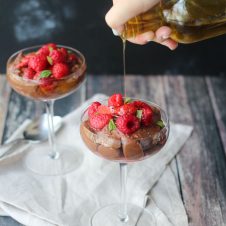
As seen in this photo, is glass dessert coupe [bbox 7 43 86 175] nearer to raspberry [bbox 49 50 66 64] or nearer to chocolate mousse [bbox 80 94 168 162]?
raspberry [bbox 49 50 66 64]

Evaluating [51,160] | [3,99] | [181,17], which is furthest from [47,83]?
[3,99]

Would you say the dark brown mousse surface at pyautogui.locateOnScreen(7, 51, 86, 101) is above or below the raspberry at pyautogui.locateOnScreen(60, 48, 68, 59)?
below

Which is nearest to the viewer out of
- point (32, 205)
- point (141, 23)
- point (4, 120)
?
point (141, 23)

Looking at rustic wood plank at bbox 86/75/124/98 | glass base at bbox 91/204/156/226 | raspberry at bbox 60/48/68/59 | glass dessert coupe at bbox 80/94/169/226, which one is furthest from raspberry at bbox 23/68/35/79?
rustic wood plank at bbox 86/75/124/98

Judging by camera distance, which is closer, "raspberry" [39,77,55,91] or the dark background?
"raspberry" [39,77,55,91]

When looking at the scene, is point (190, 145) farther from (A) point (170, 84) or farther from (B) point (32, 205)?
(B) point (32, 205)

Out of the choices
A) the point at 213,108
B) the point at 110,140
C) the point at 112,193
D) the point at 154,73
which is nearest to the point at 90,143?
the point at 110,140

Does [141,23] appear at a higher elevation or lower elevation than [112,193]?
higher
